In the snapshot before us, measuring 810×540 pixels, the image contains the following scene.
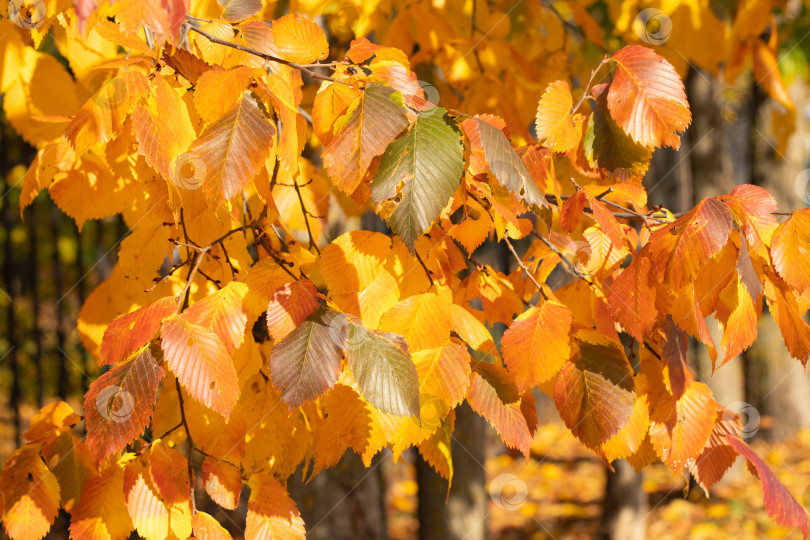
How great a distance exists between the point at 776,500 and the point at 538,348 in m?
0.53

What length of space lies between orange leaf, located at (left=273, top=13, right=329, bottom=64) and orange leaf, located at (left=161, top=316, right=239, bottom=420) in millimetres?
454

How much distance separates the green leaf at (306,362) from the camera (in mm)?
908

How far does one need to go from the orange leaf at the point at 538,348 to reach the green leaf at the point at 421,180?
293 mm

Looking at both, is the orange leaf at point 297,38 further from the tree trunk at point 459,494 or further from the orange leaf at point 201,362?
the tree trunk at point 459,494

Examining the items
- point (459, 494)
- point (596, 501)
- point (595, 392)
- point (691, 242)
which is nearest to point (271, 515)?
point (595, 392)

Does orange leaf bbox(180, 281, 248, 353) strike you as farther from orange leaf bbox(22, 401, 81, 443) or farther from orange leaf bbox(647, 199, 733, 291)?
orange leaf bbox(647, 199, 733, 291)

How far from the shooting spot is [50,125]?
141 centimetres

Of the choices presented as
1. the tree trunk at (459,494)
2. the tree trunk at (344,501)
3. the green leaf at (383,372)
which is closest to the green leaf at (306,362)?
the green leaf at (383,372)

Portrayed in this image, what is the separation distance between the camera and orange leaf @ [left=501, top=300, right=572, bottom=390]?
105 centimetres

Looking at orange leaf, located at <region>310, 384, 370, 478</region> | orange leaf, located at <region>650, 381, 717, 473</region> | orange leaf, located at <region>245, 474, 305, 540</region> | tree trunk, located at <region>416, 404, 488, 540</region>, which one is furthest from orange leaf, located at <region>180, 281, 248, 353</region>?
tree trunk, located at <region>416, 404, 488, 540</region>

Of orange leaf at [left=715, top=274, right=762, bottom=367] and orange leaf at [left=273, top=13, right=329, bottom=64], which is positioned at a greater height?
orange leaf at [left=273, top=13, right=329, bottom=64]

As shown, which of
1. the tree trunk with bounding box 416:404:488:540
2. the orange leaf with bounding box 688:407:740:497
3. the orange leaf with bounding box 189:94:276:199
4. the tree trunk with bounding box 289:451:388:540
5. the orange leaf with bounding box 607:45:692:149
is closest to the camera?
the orange leaf with bounding box 189:94:276:199

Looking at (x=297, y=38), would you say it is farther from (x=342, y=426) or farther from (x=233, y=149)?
(x=342, y=426)

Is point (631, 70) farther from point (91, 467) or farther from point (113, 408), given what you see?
point (91, 467)
